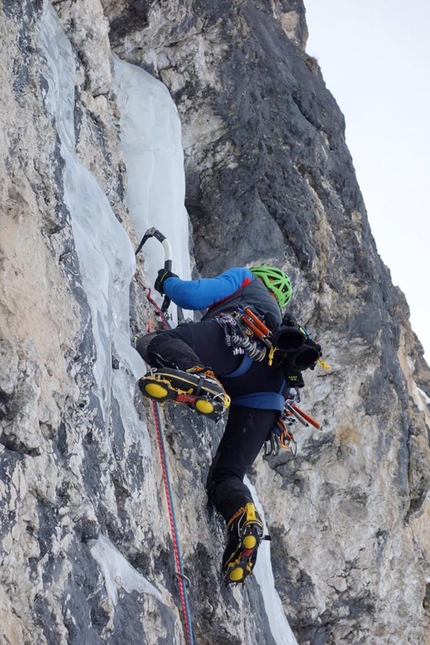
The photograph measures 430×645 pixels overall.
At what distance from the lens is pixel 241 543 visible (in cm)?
502

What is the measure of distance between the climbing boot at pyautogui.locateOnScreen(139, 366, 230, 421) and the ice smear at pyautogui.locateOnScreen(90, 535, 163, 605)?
1.10 meters

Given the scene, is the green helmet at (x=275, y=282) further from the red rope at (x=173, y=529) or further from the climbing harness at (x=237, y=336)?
the red rope at (x=173, y=529)

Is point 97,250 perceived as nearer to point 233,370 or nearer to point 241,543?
point 233,370

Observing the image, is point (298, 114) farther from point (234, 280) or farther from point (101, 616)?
point (101, 616)

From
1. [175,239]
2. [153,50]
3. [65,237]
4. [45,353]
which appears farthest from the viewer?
[153,50]

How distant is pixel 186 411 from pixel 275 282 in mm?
1247

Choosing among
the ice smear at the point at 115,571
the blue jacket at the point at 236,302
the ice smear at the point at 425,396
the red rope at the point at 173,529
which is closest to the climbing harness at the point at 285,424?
the blue jacket at the point at 236,302

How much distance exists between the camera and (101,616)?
3.46 m

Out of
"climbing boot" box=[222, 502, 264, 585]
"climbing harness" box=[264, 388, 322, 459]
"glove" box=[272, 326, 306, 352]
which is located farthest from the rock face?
"glove" box=[272, 326, 306, 352]

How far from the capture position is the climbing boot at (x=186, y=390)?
4.75 m

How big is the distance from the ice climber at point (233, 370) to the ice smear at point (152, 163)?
0.94 m

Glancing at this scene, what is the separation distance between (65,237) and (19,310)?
1.04 metres

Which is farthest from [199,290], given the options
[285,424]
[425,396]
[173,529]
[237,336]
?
[425,396]

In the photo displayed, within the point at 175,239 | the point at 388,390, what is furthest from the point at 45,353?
the point at 388,390
